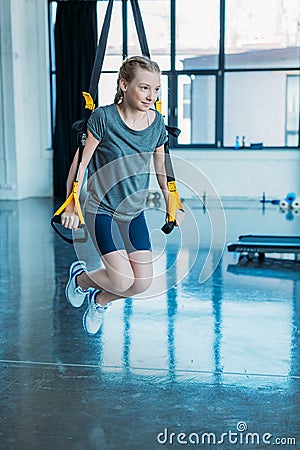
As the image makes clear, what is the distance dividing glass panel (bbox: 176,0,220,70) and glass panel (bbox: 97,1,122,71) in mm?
997

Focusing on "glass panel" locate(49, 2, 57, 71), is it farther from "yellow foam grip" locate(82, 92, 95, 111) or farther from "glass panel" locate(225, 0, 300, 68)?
"yellow foam grip" locate(82, 92, 95, 111)

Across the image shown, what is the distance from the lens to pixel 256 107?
10.2 m

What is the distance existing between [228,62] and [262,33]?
2.36ft

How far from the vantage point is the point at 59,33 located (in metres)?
10.4

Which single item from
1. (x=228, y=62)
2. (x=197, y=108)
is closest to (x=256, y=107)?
(x=228, y=62)

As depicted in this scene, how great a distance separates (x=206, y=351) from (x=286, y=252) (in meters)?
2.47

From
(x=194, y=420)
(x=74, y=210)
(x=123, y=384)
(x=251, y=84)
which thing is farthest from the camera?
(x=251, y=84)

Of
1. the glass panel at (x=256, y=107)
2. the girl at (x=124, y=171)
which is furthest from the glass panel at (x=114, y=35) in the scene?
the girl at (x=124, y=171)

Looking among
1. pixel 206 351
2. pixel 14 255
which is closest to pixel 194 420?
pixel 206 351

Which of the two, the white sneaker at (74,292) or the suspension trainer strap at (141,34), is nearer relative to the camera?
the suspension trainer strap at (141,34)

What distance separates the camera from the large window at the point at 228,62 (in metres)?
9.99

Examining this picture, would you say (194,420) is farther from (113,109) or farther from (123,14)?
(123,14)

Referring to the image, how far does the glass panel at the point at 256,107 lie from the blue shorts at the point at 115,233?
25.1ft

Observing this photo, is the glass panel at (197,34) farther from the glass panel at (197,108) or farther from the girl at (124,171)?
the girl at (124,171)
